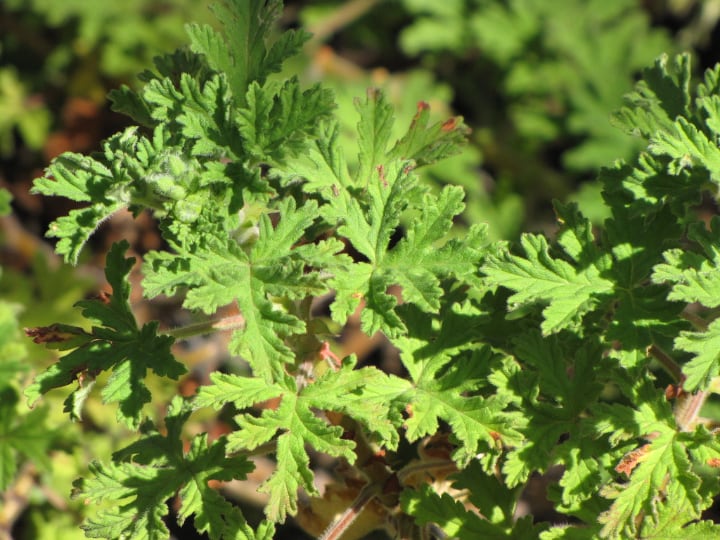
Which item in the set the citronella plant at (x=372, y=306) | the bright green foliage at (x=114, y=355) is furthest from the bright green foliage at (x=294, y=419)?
the bright green foliage at (x=114, y=355)

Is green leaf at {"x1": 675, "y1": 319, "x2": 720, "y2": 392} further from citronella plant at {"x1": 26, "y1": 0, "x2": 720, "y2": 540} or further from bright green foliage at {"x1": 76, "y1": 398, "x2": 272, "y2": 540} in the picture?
bright green foliage at {"x1": 76, "y1": 398, "x2": 272, "y2": 540}

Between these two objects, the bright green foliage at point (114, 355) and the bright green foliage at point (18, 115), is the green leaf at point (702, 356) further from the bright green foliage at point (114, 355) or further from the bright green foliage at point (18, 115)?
the bright green foliage at point (18, 115)

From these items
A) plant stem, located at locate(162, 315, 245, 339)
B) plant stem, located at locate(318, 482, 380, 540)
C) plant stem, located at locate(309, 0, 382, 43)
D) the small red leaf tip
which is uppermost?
plant stem, located at locate(309, 0, 382, 43)

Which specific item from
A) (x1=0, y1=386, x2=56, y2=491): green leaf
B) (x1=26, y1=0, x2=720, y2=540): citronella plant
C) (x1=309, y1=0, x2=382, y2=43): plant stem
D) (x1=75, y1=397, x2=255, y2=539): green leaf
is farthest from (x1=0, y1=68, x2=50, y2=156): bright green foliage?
(x1=75, y1=397, x2=255, y2=539): green leaf

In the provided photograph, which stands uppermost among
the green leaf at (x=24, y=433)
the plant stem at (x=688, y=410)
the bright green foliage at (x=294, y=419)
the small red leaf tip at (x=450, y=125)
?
the small red leaf tip at (x=450, y=125)

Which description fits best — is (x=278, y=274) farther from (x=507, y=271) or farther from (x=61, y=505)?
(x=61, y=505)

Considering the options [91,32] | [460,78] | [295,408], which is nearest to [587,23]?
[460,78]

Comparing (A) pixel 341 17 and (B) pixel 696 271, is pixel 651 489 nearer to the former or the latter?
(B) pixel 696 271

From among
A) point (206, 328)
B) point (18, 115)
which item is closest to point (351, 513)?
point (206, 328)

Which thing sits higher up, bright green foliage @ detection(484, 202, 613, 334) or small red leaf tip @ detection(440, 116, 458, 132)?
small red leaf tip @ detection(440, 116, 458, 132)
